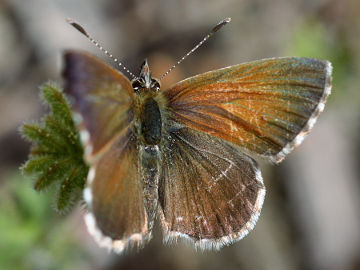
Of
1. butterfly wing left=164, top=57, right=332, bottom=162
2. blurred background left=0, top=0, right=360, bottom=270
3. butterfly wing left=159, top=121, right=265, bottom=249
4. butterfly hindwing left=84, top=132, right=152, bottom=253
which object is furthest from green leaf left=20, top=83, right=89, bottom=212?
blurred background left=0, top=0, right=360, bottom=270

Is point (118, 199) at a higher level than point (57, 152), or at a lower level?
lower

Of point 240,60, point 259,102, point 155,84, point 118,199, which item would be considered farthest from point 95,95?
point 240,60

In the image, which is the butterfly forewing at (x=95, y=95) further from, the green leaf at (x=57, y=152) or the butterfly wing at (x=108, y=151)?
the green leaf at (x=57, y=152)

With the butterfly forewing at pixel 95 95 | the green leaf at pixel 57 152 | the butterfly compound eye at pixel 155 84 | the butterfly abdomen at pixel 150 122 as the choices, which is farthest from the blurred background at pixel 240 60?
the butterfly forewing at pixel 95 95

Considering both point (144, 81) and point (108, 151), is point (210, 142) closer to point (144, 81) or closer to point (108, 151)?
point (144, 81)

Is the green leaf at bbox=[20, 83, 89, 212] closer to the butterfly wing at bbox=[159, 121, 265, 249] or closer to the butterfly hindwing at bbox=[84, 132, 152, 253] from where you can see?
the butterfly hindwing at bbox=[84, 132, 152, 253]
